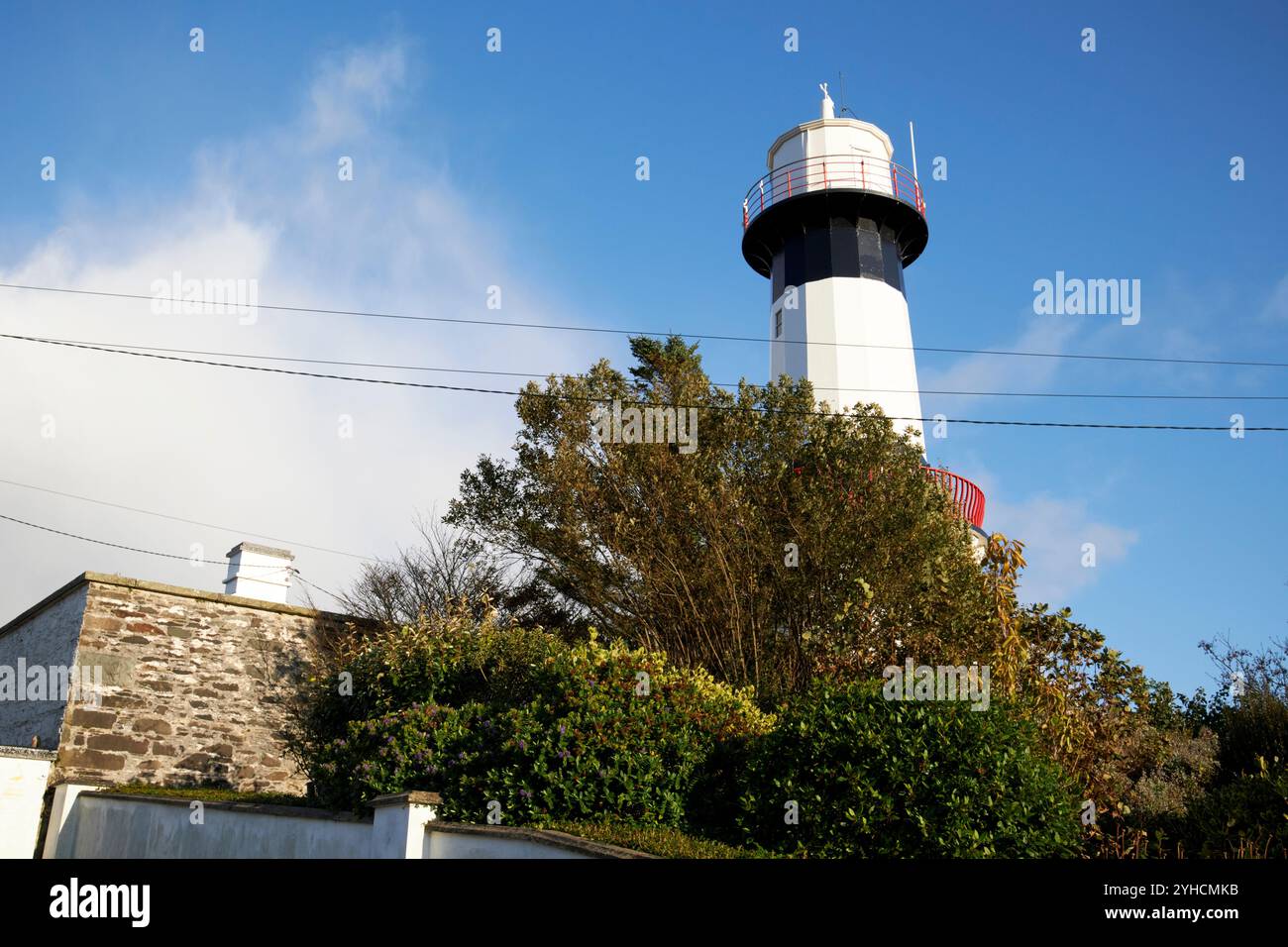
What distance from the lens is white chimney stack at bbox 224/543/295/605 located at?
16016mm

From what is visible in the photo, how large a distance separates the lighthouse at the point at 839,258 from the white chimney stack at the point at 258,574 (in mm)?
9998

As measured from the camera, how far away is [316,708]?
11.6 m

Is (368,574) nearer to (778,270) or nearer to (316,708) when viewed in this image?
(316,708)

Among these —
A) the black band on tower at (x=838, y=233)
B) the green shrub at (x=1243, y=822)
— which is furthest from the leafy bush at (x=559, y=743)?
the black band on tower at (x=838, y=233)

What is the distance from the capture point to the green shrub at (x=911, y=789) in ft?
23.5

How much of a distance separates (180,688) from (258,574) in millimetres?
2331

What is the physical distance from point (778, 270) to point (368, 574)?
34.8ft

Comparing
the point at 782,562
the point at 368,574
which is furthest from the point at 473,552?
the point at 782,562

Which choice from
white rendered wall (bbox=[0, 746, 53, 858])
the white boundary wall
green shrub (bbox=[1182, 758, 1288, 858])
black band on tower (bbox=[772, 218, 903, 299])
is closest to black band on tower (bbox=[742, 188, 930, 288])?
black band on tower (bbox=[772, 218, 903, 299])

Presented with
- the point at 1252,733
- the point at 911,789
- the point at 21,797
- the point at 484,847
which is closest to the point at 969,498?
the point at 1252,733

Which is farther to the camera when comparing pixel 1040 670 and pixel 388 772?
pixel 1040 670

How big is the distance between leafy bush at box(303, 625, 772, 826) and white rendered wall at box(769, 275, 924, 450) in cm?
929

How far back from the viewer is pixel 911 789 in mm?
7234
